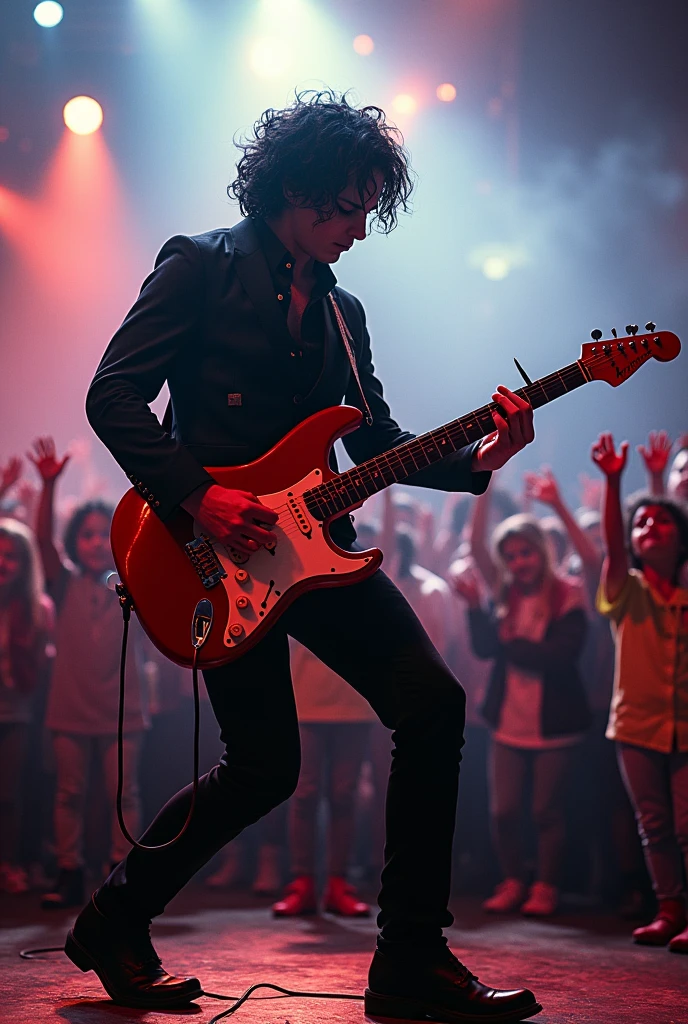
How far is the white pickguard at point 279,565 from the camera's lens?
2.27 metres

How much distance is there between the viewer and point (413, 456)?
95.0 inches

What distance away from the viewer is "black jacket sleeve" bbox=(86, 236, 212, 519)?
87.8 inches

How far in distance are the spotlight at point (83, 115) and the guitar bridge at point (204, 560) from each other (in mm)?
6014

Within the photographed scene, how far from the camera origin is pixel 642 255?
25.8ft

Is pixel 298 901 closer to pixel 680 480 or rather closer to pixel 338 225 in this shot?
pixel 680 480

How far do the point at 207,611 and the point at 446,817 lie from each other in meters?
0.71

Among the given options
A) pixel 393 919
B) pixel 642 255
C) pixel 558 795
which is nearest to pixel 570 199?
pixel 642 255

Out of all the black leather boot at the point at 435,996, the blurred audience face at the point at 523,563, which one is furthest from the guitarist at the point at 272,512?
the blurred audience face at the point at 523,563

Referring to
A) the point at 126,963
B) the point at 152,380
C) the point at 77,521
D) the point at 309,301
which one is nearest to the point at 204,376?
the point at 152,380

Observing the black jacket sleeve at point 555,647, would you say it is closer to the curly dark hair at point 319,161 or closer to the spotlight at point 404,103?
the curly dark hair at point 319,161

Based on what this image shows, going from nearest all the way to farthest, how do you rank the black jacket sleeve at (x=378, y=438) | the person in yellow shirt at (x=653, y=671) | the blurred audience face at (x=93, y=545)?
the black jacket sleeve at (x=378, y=438)
the person in yellow shirt at (x=653, y=671)
the blurred audience face at (x=93, y=545)

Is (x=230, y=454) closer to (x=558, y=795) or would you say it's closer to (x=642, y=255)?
(x=558, y=795)

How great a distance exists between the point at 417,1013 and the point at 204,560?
1.09m

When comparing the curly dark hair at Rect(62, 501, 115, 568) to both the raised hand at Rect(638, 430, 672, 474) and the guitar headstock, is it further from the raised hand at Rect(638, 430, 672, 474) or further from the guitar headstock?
the guitar headstock
